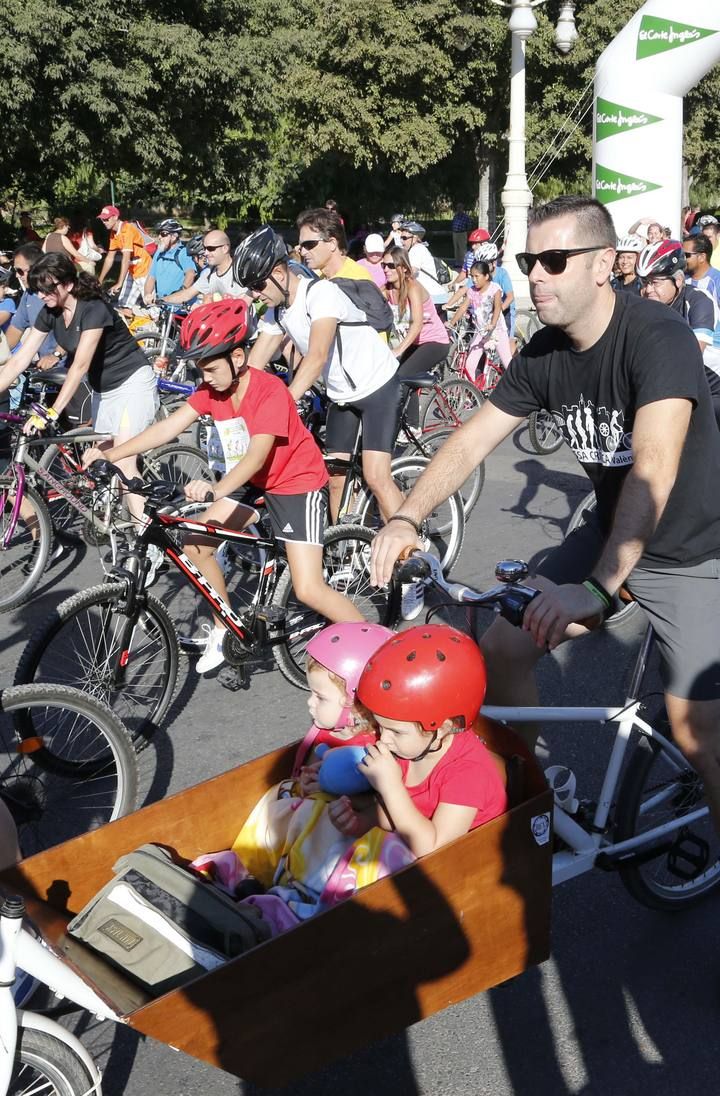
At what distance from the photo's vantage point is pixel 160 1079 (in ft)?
9.77

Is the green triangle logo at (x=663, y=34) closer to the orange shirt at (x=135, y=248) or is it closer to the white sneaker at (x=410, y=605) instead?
the orange shirt at (x=135, y=248)

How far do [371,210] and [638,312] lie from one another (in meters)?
37.9

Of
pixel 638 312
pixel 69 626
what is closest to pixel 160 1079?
pixel 69 626

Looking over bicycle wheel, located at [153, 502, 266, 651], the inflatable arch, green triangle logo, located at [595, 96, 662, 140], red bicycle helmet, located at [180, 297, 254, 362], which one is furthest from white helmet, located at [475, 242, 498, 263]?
red bicycle helmet, located at [180, 297, 254, 362]

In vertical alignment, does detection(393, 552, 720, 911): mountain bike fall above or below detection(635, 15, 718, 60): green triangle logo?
below

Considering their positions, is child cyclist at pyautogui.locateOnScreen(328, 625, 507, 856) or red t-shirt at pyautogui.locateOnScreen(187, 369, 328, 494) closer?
child cyclist at pyautogui.locateOnScreen(328, 625, 507, 856)

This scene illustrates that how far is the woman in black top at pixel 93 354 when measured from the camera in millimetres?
6738

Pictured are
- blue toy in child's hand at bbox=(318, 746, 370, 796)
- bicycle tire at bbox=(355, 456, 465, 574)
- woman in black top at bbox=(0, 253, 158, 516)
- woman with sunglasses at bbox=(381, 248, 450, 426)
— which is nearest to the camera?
blue toy in child's hand at bbox=(318, 746, 370, 796)

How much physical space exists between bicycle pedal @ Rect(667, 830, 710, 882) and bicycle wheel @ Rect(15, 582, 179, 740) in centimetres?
225

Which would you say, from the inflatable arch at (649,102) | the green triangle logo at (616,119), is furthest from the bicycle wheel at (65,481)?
the green triangle logo at (616,119)

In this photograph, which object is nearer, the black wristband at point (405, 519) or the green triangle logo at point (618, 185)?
the black wristband at point (405, 519)

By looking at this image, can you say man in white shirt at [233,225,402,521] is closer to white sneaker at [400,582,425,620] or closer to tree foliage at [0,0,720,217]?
white sneaker at [400,582,425,620]

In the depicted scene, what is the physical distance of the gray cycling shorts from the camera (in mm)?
3035

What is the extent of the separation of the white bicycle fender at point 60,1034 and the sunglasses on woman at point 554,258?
2159 mm
